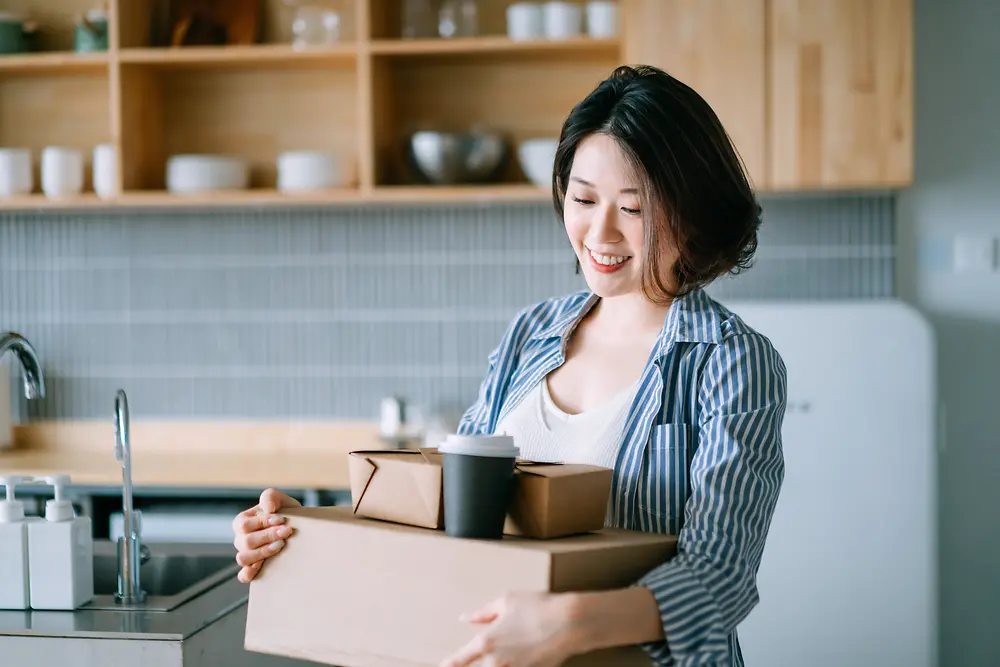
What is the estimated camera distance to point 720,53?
2.71 m

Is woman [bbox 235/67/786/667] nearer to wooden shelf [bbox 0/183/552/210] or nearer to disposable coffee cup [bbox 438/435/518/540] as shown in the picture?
disposable coffee cup [bbox 438/435/518/540]

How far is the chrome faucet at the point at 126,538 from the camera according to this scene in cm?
153

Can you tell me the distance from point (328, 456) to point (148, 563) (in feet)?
4.28

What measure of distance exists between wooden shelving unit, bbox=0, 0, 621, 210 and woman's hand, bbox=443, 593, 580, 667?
6.59ft

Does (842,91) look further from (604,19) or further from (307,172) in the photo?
(307,172)

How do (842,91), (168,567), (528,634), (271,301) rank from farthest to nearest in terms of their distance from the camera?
(271,301)
(842,91)
(168,567)
(528,634)

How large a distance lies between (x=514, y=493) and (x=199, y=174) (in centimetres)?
221

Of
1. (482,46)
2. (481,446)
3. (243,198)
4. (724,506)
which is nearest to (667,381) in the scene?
(724,506)

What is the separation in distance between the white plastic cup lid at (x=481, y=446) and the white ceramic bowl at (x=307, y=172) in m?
2.05

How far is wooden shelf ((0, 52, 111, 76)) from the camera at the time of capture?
3031 millimetres

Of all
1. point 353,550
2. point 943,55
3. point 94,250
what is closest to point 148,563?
point 353,550

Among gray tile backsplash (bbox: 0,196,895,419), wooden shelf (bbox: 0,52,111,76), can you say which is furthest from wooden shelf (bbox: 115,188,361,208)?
wooden shelf (bbox: 0,52,111,76)

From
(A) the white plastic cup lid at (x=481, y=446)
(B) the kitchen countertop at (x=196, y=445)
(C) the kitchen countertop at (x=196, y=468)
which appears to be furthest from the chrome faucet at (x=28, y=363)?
(B) the kitchen countertop at (x=196, y=445)

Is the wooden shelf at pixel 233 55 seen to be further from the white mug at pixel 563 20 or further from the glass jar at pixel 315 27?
the white mug at pixel 563 20
